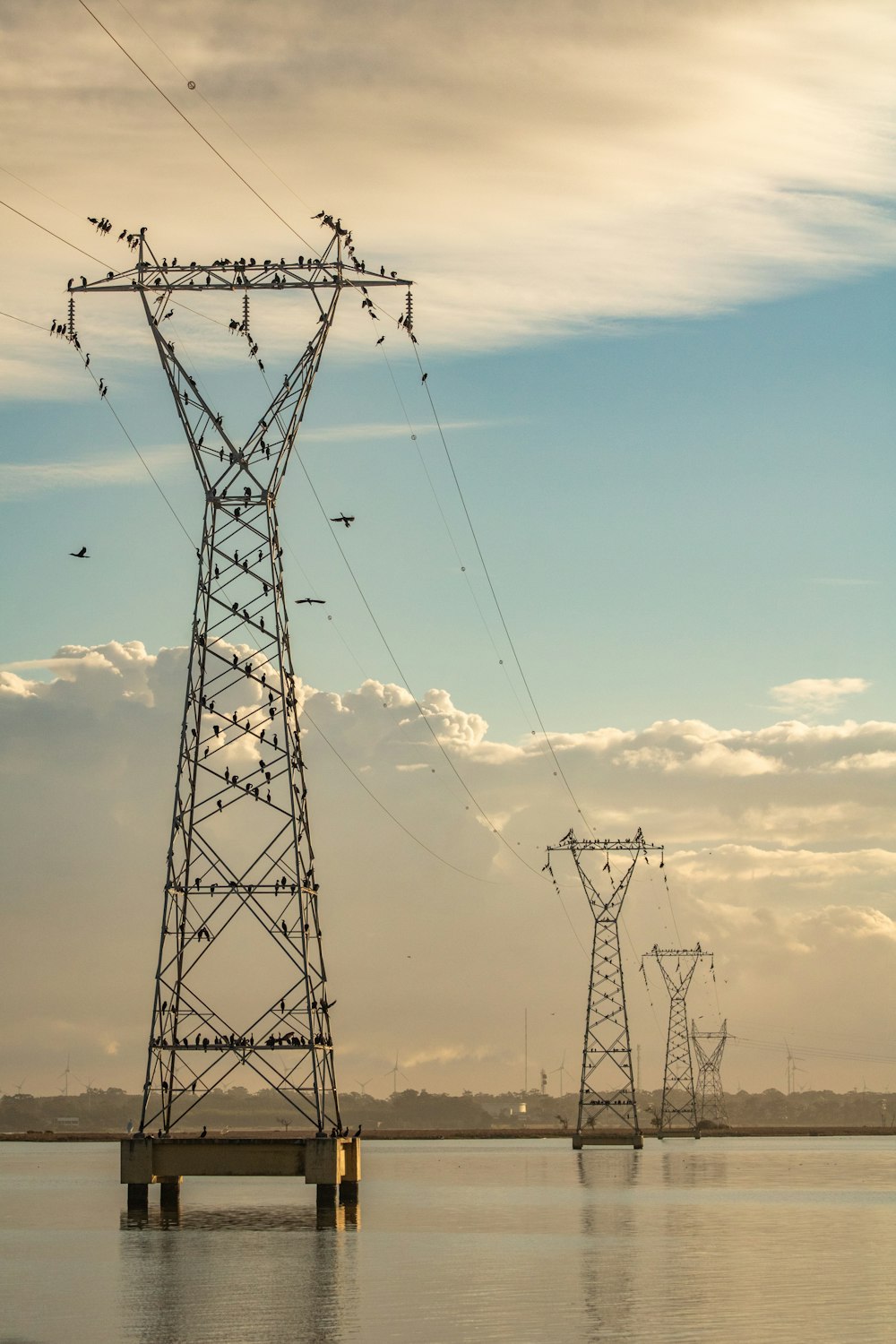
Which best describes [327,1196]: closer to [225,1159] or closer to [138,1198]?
[225,1159]

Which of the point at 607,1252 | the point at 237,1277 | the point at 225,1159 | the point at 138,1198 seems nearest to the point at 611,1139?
the point at 138,1198

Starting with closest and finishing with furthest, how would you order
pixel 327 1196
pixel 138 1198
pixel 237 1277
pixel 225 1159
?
1. pixel 237 1277
2. pixel 225 1159
3. pixel 138 1198
4. pixel 327 1196

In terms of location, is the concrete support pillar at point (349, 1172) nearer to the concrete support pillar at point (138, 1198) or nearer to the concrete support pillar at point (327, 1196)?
the concrete support pillar at point (327, 1196)

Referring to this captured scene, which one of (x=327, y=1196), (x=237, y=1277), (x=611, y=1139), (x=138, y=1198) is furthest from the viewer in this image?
(x=611, y=1139)

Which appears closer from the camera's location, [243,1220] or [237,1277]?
[237,1277]

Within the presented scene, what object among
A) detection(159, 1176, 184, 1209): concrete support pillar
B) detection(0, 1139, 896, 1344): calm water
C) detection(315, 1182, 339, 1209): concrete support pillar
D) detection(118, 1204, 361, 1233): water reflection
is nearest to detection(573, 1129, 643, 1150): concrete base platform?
detection(0, 1139, 896, 1344): calm water

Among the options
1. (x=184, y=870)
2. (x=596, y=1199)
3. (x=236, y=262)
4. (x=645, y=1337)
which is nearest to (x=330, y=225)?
(x=236, y=262)

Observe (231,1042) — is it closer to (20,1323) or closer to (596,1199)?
(20,1323)

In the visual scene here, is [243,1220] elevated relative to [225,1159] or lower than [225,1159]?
lower
